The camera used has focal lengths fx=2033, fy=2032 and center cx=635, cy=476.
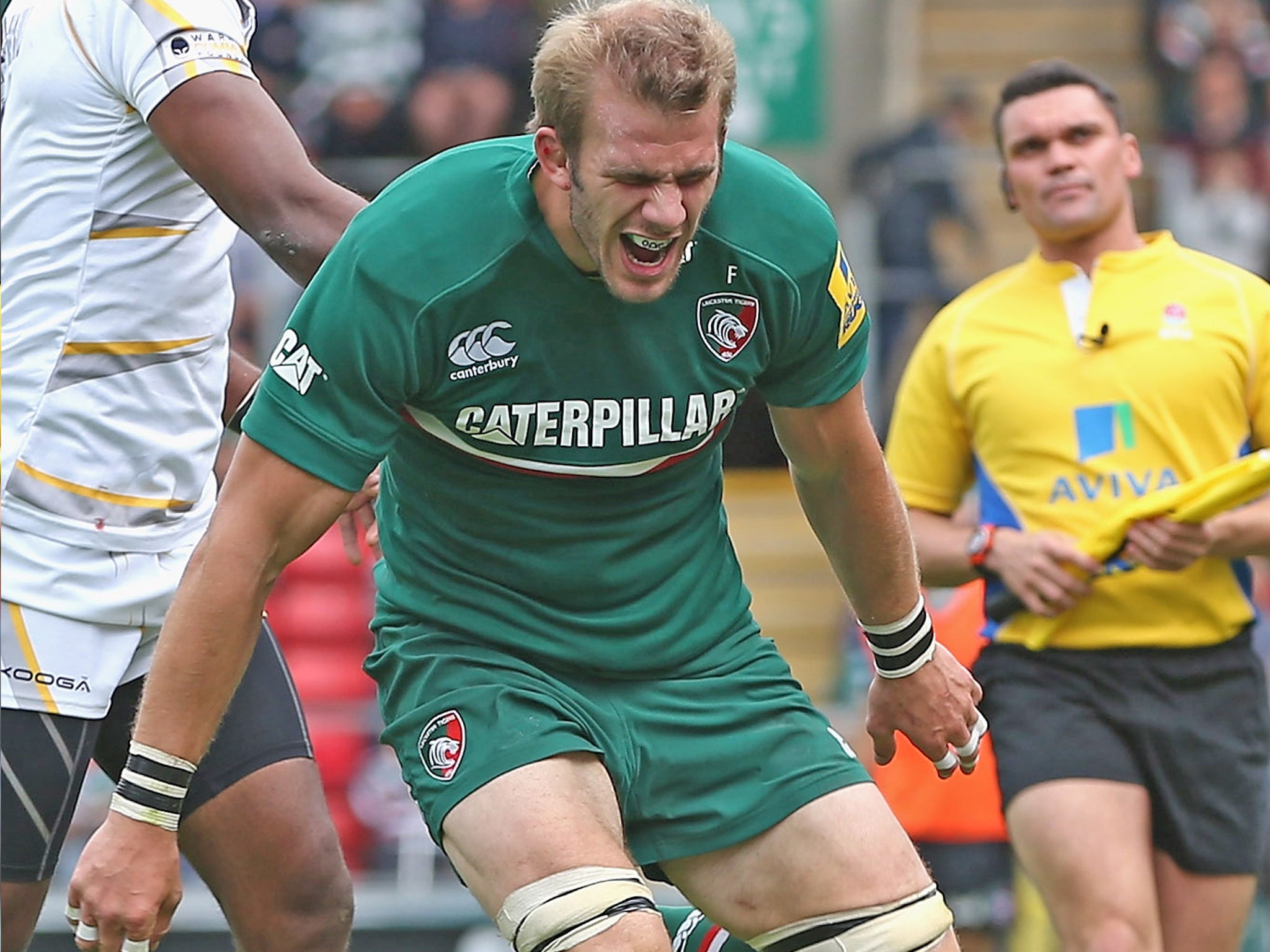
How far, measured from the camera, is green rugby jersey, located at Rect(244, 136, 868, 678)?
133 inches

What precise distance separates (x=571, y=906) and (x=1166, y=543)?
2271mm

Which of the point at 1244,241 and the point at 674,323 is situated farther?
the point at 1244,241

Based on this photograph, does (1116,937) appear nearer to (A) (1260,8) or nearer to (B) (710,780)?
(B) (710,780)

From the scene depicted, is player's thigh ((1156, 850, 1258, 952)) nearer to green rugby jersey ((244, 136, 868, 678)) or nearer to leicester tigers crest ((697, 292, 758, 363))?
green rugby jersey ((244, 136, 868, 678))

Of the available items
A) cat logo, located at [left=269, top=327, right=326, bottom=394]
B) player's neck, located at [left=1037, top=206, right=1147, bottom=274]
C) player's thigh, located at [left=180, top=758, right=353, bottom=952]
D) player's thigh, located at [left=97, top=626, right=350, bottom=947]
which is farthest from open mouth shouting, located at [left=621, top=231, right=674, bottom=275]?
player's neck, located at [left=1037, top=206, right=1147, bottom=274]

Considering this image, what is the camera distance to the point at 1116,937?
16.2ft

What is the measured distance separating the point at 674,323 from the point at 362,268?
0.56m

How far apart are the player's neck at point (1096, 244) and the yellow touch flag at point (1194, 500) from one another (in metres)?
0.72

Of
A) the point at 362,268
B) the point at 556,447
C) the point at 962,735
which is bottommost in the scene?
the point at 962,735

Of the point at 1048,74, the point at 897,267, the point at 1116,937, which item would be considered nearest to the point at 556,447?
the point at 1116,937

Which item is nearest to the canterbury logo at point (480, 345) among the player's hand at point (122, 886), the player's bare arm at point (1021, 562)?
the player's hand at point (122, 886)

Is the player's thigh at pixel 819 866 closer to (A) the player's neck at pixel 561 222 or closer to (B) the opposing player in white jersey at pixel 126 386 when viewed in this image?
(B) the opposing player in white jersey at pixel 126 386

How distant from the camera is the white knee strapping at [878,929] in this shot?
11.8ft

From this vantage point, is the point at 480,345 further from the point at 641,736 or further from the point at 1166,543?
the point at 1166,543
